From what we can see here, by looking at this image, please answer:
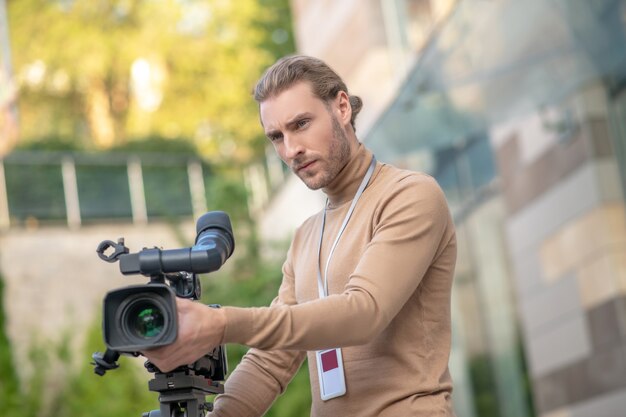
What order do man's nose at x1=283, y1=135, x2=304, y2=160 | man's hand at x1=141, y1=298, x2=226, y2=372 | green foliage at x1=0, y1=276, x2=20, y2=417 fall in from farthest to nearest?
green foliage at x1=0, y1=276, x2=20, y2=417
man's nose at x1=283, y1=135, x2=304, y2=160
man's hand at x1=141, y1=298, x2=226, y2=372

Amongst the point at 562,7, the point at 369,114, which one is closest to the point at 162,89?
the point at 369,114

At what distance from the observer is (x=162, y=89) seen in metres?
26.0

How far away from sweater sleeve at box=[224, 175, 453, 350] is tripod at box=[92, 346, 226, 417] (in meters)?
0.26

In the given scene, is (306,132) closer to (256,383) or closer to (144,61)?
(256,383)

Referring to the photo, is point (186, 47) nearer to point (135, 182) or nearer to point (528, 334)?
point (135, 182)

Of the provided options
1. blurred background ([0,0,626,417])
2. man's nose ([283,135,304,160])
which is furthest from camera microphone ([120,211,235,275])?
blurred background ([0,0,626,417])

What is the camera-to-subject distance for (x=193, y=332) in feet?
6.57

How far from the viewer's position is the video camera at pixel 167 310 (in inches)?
79.4

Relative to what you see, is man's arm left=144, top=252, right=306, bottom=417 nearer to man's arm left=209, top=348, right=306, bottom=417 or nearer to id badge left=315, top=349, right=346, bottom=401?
man's arm left=209, top=348, right=306, bottom=417

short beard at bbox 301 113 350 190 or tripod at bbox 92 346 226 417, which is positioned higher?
short beard at bbox 301 113 350 190

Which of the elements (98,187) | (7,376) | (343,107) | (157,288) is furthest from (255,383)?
(98,187)

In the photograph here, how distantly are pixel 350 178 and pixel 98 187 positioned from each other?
52.5 ft

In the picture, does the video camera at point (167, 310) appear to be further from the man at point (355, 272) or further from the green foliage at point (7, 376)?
the green foliage at point (7, 376)

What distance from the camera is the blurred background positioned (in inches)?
285
